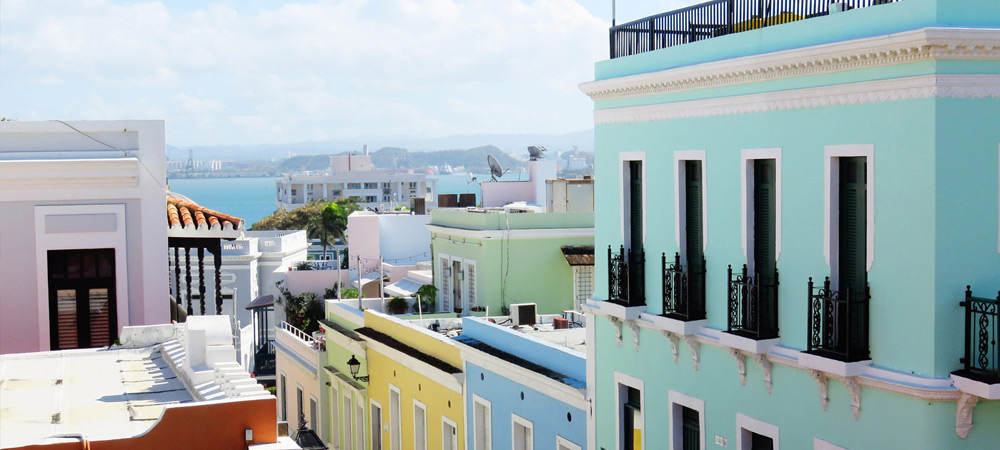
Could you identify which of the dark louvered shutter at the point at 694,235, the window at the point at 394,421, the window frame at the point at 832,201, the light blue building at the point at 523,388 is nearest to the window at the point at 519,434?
the light blue building at the point at 523,388

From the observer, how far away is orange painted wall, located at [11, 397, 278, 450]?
30.3 ft

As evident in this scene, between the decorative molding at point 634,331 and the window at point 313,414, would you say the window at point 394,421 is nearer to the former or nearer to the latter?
the window at point 313,414

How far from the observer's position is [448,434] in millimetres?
19438

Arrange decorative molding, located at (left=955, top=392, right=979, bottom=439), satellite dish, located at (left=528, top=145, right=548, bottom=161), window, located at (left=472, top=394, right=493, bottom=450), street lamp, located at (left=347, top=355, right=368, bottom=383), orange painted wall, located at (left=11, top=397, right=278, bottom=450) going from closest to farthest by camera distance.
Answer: decorative molding, located at (left=955, top=392, right=979, bottom=439) < orange painted wall, located at (left=11, top=397, right=278, bottom=450) < window, located at (left=472, top=394, right=493, bottom=450) < street lamp, located at (left=347, top=355, right=368, bottom=383) < satellite dish, located at (left=528, top=145, right=548, bottom=161)

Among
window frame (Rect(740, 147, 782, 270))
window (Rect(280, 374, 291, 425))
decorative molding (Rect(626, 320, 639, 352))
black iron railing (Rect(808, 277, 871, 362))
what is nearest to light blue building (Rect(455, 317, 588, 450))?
decorative molding (Rect(626, 320, 639, 352))

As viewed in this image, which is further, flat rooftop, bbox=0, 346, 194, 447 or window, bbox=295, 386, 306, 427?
window, bbox=295, 386, 306, 427

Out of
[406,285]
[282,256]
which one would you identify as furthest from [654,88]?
[282,256]

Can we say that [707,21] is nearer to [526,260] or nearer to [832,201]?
[832,201]

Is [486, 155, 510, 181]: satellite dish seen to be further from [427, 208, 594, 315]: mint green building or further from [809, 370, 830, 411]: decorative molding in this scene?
[809, 370, 830, 411]: decorative molding

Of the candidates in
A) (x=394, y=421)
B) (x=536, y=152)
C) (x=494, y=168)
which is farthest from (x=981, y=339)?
(x=494, y=168)

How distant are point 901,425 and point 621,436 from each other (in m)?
5.20

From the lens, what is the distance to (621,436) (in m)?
14.4

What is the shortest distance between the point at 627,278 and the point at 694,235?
128 cm

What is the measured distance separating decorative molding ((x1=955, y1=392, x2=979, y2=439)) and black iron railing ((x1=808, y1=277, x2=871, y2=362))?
3.10 ft
